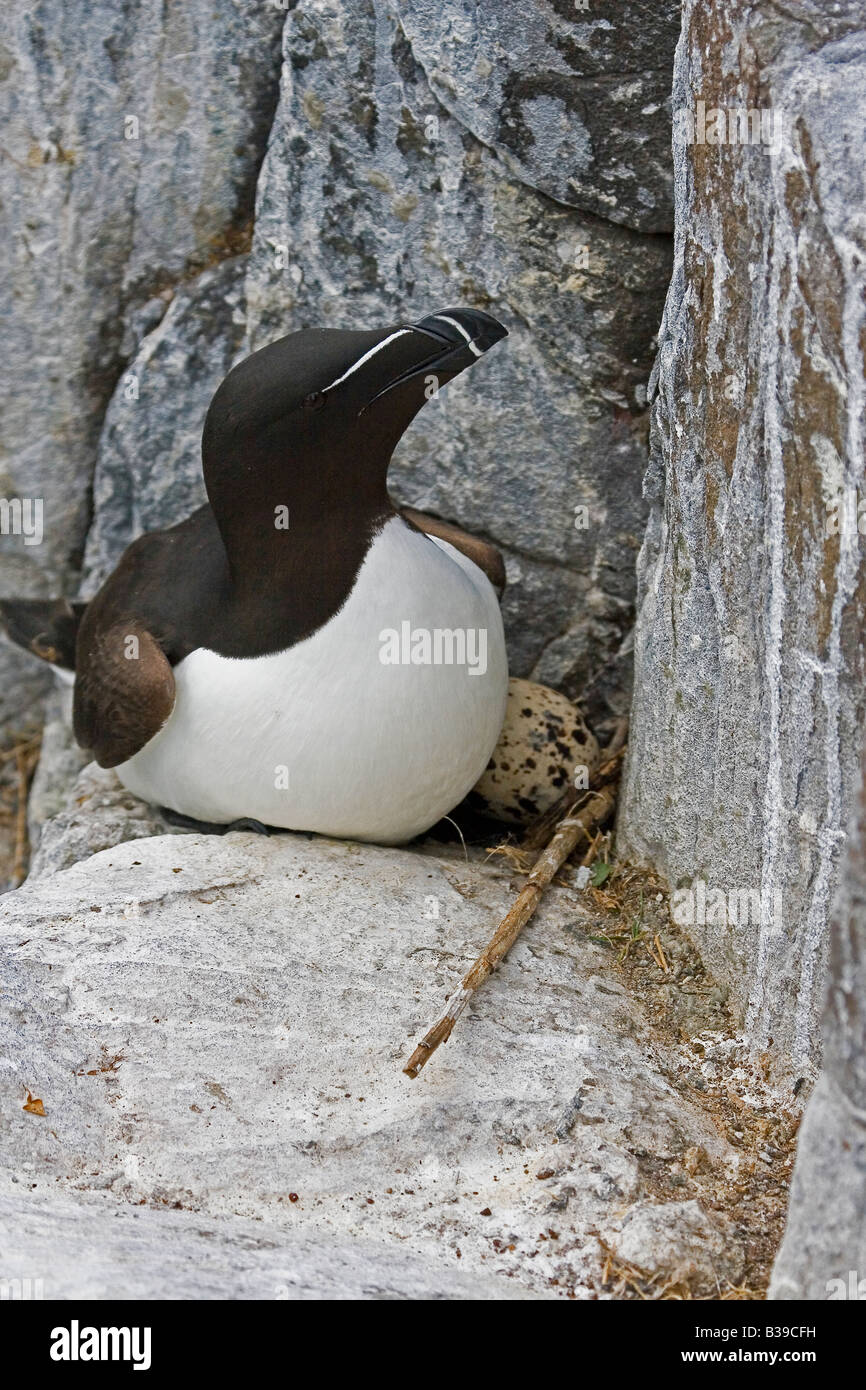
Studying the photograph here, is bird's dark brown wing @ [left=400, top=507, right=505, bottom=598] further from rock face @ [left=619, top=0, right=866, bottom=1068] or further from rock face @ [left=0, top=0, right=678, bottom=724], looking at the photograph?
rock face @ [left=619, top=0, right=866, bottom=1068]

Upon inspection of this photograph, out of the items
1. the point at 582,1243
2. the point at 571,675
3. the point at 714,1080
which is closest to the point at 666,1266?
the point at 582,1243

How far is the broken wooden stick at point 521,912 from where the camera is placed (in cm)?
344

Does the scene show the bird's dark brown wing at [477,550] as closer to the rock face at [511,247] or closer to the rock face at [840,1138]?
the rock face at [511,247]

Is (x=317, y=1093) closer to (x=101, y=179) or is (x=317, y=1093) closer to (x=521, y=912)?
(x=521, y=912)

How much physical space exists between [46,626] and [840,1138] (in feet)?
12.2

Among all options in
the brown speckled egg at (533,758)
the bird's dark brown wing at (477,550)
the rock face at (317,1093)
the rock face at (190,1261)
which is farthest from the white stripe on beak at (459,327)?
the rock face at (190,1261)

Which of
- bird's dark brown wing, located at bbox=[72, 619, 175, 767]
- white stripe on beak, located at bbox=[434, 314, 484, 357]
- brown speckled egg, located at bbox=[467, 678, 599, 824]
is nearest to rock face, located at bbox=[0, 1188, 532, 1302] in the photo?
bird's dark brown wing, located at bbox=[72, 619, 175, 767]

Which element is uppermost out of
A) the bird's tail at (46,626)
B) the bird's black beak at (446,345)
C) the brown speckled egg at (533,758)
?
the bird's black beak at (446,345)

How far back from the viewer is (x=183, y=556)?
4.59 meters

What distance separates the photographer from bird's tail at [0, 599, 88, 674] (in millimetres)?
5301

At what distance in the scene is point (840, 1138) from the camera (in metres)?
2.37

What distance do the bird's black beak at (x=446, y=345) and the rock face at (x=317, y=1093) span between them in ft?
4.64

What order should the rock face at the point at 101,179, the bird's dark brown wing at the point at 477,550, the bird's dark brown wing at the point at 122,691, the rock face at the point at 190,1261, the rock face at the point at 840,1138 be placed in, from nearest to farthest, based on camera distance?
the rock face at the point at 840,1138, the rock face at the point at 190,1261, the bird's dark brown wing at the point at 122,691, the bird's dark brown wing at the point at 477,550, the rock face at the point at 101,179

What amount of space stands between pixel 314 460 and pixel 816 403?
143 cm
